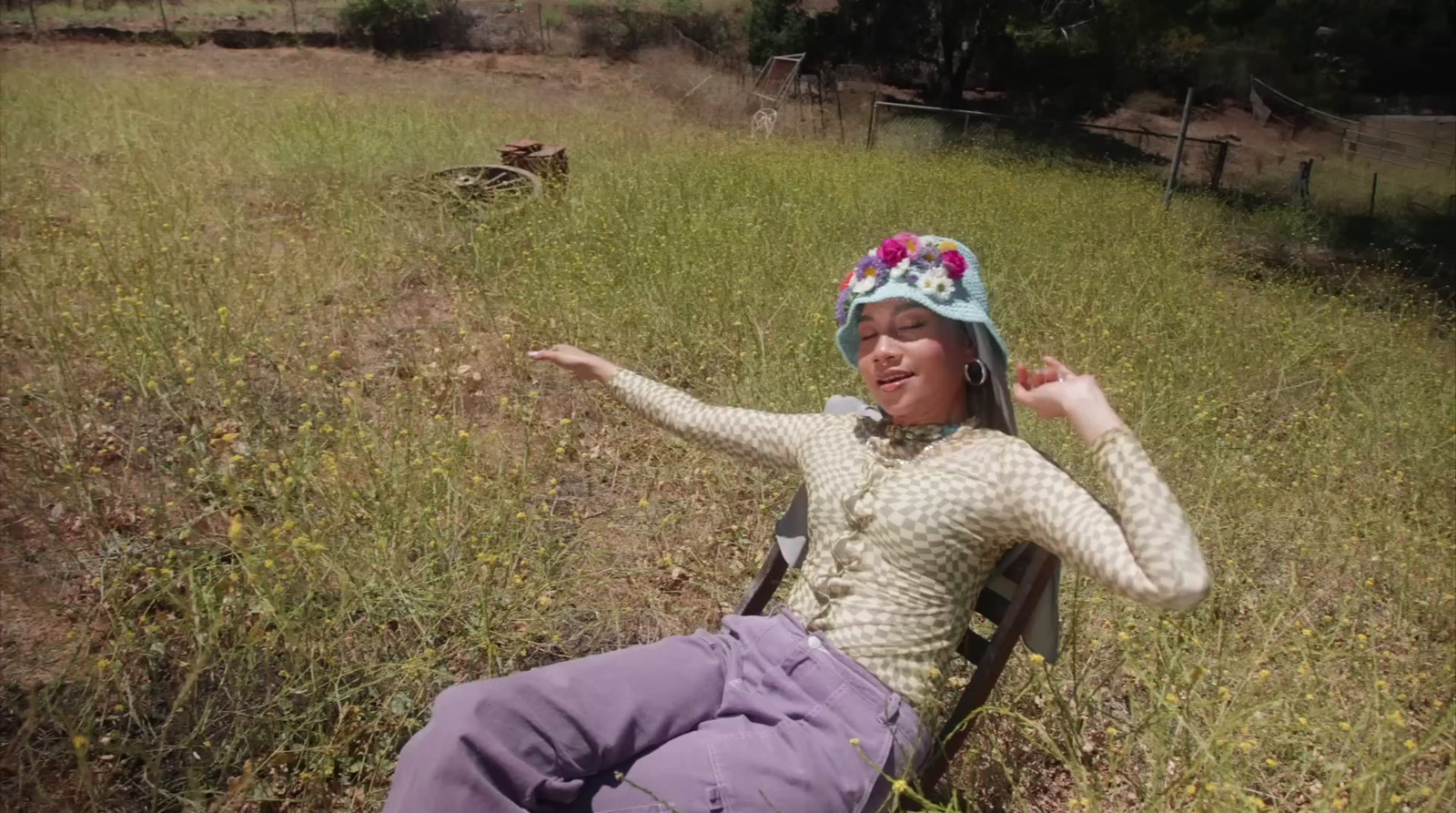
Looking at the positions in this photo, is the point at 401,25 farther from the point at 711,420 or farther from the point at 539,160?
the point at 711,420

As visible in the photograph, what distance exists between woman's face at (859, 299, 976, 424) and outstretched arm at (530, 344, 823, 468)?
25cm

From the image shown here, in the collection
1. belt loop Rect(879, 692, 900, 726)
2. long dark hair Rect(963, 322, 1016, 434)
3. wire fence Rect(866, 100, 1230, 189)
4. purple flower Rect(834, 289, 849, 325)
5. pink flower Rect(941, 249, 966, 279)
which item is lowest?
belt loop Rect(879, 692, 900, 726)

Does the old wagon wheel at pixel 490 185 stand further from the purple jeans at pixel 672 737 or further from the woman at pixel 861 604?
the purple jeans at pixel 672 737

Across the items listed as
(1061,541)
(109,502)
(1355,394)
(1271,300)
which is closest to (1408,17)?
(1271,300)

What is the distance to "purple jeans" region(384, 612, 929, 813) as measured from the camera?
1442mm

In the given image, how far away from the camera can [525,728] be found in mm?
1493

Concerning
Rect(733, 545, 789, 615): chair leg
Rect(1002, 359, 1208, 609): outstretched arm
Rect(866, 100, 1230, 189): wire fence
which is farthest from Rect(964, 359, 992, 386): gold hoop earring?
Rect(866, 100, 1230, 189): wire fence

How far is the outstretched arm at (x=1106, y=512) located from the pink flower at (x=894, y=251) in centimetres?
35

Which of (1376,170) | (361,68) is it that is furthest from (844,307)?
(361,68)

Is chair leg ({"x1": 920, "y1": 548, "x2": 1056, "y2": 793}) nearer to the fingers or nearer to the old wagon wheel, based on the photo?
the fingers

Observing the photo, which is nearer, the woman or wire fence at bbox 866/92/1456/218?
the woman

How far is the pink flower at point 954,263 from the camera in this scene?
1.85 metres

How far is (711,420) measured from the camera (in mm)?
2139

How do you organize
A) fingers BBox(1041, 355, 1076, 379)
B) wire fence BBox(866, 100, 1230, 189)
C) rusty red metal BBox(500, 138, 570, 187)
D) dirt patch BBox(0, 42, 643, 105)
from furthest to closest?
dirt patch BBox(0, 42, 643, 105) → wire fence BBox(866, 100, 1230, 189) → rusty red metal BBox(500, 138, 570, 187) → fingers BBox(1041, 355, 1076, 379)
